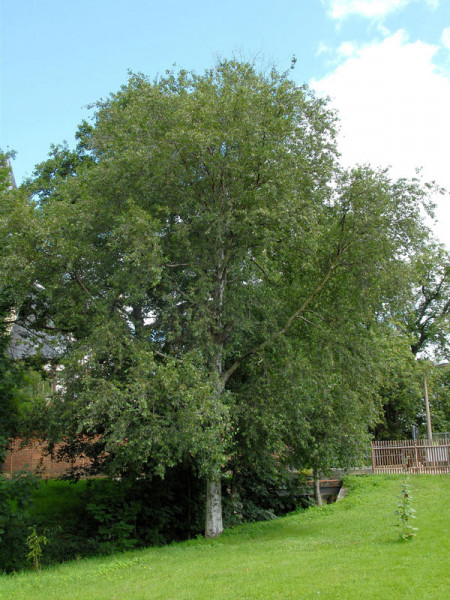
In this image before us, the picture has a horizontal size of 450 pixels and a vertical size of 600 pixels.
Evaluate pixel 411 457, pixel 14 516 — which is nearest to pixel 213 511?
pixel 14 516

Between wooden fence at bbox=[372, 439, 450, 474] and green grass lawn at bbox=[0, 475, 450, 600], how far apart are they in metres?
8.85

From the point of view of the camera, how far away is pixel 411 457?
2741cm

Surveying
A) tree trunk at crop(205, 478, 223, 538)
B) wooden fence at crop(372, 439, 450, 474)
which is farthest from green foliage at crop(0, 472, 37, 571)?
wooden fence at crop(372, 439, 450, 474)

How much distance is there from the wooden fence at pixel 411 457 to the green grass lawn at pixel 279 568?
29.0ft

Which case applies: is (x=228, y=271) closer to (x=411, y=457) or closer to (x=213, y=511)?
(x=213, y=511)

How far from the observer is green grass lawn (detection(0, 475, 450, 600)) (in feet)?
27.1

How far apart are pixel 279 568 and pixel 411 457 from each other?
1930 centimetres

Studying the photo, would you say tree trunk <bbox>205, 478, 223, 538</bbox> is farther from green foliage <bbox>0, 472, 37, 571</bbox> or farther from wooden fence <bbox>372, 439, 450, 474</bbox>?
wooden fence <bbox>372, 439, 450, 474</bbox>

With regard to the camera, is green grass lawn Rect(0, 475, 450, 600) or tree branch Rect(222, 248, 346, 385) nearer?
green grass lawn Rect(0, 475, 450, 600)

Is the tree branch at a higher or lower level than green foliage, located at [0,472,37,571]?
higher

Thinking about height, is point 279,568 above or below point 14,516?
below

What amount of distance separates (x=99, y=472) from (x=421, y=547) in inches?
401

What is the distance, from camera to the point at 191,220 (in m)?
15.6

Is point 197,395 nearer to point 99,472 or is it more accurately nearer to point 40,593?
point 40,593
